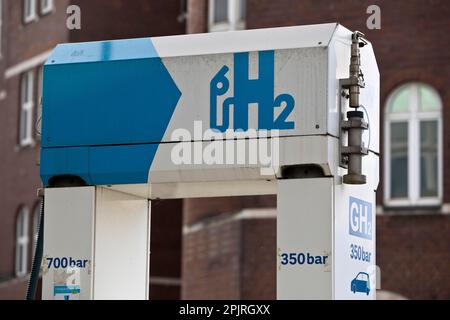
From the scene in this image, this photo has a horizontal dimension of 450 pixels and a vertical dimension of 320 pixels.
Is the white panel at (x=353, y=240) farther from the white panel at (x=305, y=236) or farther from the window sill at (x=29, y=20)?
the window sill at (x=29, y=20)

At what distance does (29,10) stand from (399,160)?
1381 cm

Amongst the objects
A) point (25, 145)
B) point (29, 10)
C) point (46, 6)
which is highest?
point (29, 10)

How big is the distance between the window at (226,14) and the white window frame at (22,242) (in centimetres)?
981

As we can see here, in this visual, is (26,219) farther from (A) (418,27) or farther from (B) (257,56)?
(B) (257,56)

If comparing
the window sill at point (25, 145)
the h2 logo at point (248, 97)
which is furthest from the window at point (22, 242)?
the h2 logo at point (248, 97)

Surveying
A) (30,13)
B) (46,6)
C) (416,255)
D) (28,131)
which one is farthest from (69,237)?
(30,13)

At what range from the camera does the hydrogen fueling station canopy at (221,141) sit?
7.66 metres

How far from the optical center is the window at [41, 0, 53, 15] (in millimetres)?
33906

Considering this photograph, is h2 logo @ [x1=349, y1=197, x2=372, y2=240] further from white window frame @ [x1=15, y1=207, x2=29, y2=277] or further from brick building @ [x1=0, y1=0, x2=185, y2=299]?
white window frame @ [x1=15, y1=207, x2=29, y2=277]

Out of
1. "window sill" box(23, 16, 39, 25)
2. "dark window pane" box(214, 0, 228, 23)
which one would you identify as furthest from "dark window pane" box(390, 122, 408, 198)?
"window sill" box(23, 16, 39, 25)

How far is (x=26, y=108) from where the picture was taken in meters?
35.3

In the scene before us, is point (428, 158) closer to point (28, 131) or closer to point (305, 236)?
point (28, 131)

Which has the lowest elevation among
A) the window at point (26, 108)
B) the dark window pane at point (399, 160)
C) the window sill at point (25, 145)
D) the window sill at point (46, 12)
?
the dark window pane at point (399, 160)

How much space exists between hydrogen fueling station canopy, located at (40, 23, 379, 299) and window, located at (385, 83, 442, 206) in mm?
16535
